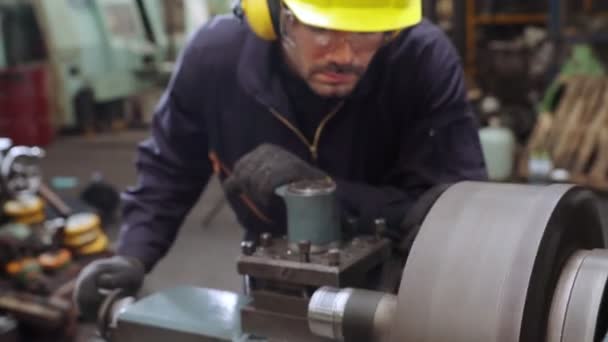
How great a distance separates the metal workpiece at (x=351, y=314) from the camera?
2.30 ft

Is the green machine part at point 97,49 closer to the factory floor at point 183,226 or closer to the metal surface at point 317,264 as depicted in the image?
the factory floor at point 183,226

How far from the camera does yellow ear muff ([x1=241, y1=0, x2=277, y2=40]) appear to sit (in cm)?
108

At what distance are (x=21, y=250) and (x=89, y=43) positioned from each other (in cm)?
314

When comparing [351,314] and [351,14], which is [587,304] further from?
[351,14]

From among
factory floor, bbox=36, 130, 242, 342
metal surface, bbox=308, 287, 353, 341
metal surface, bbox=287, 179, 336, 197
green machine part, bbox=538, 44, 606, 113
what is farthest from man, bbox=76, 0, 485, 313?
green machine part, bbox=538, 44, 606, 113

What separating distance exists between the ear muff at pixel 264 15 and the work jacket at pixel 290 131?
12 centimetres

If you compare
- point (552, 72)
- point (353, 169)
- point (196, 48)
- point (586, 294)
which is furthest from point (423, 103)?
point (552, 72)

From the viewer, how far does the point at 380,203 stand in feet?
3.76

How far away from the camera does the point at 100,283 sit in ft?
3.72

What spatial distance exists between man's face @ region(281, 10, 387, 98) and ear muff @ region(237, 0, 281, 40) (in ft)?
0.04

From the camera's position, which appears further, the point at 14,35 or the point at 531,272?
the point at 14,35

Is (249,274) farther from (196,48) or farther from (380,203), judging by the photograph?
(196,48)

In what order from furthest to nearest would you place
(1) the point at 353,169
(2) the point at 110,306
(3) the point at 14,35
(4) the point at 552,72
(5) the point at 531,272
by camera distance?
(3) the point at 14,35, (4) the point at 552,72, (1) the point at 353,169, (2) the point at 110,306, (5) the point at 531,272

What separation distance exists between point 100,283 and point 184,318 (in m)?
0.31
